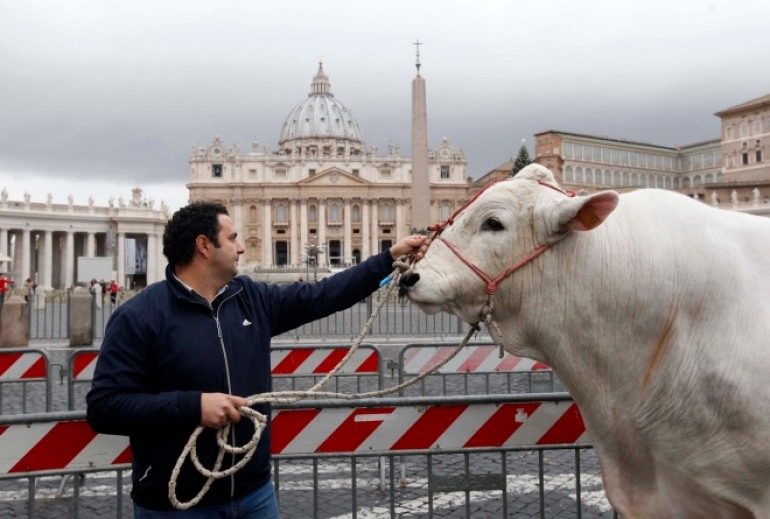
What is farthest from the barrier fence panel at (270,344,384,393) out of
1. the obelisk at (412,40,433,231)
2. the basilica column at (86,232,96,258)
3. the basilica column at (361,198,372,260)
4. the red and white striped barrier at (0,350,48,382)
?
the basilica column at (361,198,372,260)

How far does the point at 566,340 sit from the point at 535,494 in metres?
3.50

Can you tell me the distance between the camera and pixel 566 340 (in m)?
2.02

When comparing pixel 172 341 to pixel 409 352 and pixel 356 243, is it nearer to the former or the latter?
pixel 409 352

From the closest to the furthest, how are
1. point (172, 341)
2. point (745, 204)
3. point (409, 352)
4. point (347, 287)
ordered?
point (172, 341) < point (347, 287) < point (409, 352) < point (745, 204)

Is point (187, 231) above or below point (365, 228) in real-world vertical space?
below

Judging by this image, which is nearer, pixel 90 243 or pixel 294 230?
pixel 90 243

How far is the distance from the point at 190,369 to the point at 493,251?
1.09 metres

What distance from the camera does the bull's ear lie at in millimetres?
1870

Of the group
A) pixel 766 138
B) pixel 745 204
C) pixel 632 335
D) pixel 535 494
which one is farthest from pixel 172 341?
pixel 766 138

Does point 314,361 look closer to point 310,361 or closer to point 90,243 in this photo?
point 310,361

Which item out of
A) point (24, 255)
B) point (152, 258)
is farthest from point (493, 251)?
point (152, 258)

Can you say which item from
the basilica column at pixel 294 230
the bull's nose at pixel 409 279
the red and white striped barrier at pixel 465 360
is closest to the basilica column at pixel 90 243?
the basilica column at pixel 294 230

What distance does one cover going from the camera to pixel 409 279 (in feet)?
6.93

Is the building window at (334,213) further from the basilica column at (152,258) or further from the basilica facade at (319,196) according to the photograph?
the basilica column at (152,258)
